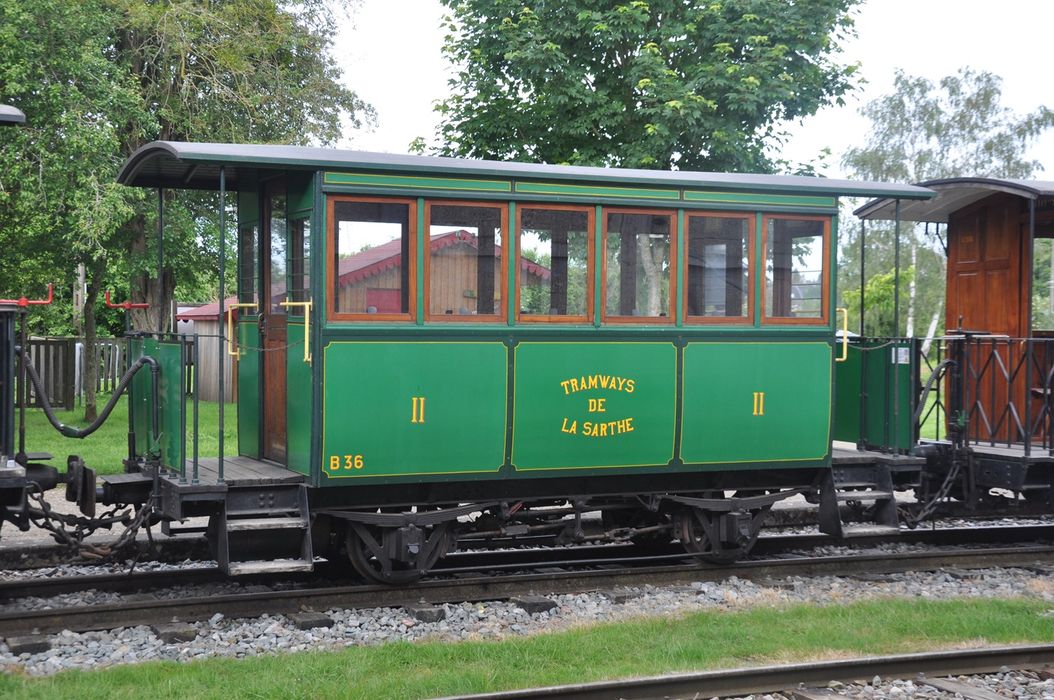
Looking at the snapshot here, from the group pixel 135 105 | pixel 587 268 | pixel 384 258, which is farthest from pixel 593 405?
pixel 135 105

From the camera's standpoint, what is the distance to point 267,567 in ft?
24.7

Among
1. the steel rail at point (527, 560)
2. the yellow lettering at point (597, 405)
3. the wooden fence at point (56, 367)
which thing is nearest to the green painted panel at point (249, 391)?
the steel rail at point (527, 560)

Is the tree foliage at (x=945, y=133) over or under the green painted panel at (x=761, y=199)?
over

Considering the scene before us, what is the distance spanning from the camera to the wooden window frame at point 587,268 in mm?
8469

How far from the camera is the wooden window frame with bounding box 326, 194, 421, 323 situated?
7.96 meters

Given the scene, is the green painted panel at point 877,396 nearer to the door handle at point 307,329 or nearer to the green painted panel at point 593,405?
the green painted panel at point 593,405

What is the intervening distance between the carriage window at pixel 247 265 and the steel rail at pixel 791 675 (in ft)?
14.8

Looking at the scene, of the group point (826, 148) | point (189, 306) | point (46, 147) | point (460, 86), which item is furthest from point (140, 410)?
point (189, 306)

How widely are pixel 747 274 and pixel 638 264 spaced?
95 cm

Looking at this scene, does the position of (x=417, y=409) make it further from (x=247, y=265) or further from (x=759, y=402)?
(x=759, y=402)

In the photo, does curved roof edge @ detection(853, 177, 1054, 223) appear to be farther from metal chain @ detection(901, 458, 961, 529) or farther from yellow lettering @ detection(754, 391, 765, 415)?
metal chain @ detection(901, 458, 961, 529)

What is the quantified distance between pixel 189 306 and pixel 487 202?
32.8 meters

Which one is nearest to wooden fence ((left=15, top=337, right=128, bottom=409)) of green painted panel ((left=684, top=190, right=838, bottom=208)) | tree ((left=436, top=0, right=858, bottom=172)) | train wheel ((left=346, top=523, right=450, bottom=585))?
tree ((left=436, top=0, right=858, bottom=172))

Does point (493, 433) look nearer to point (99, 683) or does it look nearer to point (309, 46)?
point (99, 683)
